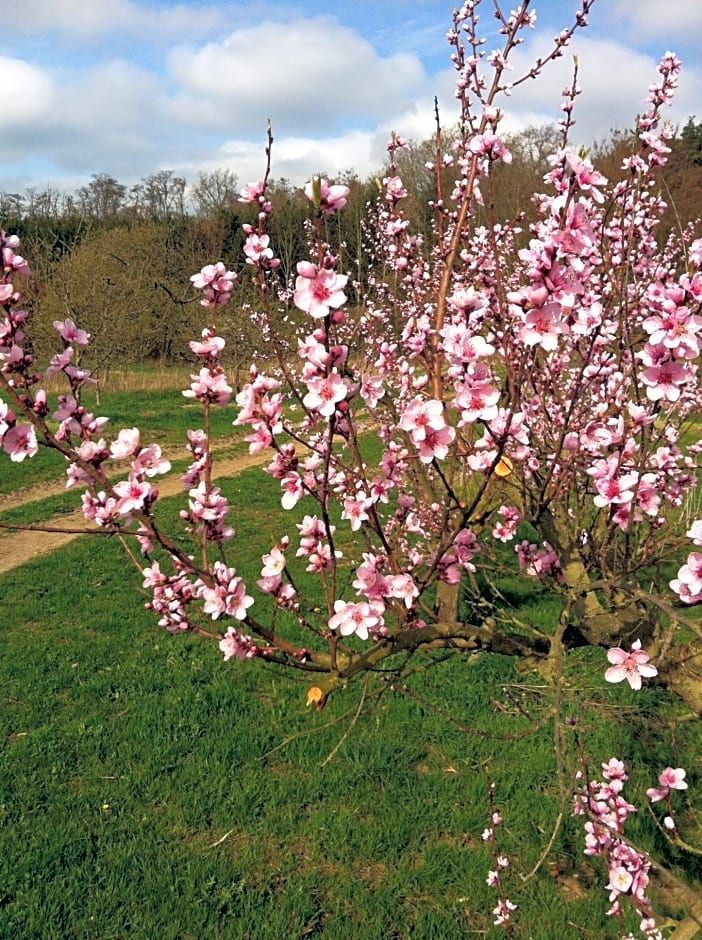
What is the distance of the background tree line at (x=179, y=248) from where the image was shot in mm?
14130

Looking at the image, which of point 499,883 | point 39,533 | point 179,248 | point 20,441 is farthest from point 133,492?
point 179,248

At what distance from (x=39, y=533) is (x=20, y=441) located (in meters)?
9.38

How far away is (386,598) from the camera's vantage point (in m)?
1.92

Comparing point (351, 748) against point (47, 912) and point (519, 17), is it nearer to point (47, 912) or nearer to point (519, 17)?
point (47, 912)

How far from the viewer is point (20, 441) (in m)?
1.71

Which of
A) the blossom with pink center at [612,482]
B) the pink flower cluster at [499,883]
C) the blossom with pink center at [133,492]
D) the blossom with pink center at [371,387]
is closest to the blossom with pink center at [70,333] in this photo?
the blossom with pink center at [133,492]

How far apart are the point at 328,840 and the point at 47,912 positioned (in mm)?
1377

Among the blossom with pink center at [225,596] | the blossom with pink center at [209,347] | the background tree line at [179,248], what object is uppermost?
the background tree line at [179,248]

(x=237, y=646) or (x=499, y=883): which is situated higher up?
(x=237, y=646)

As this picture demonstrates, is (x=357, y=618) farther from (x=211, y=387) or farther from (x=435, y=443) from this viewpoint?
(x=211, y=387)

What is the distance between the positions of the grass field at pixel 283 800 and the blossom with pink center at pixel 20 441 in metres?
1.37

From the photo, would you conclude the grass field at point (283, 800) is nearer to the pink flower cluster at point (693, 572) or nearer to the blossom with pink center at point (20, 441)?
the pink flower cluster at point (693, 572)

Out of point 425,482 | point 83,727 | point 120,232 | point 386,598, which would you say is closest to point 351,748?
point 83,727

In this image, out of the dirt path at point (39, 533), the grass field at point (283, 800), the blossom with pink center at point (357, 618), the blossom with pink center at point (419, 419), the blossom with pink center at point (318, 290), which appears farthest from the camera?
the dirt path at point (39, 533)
